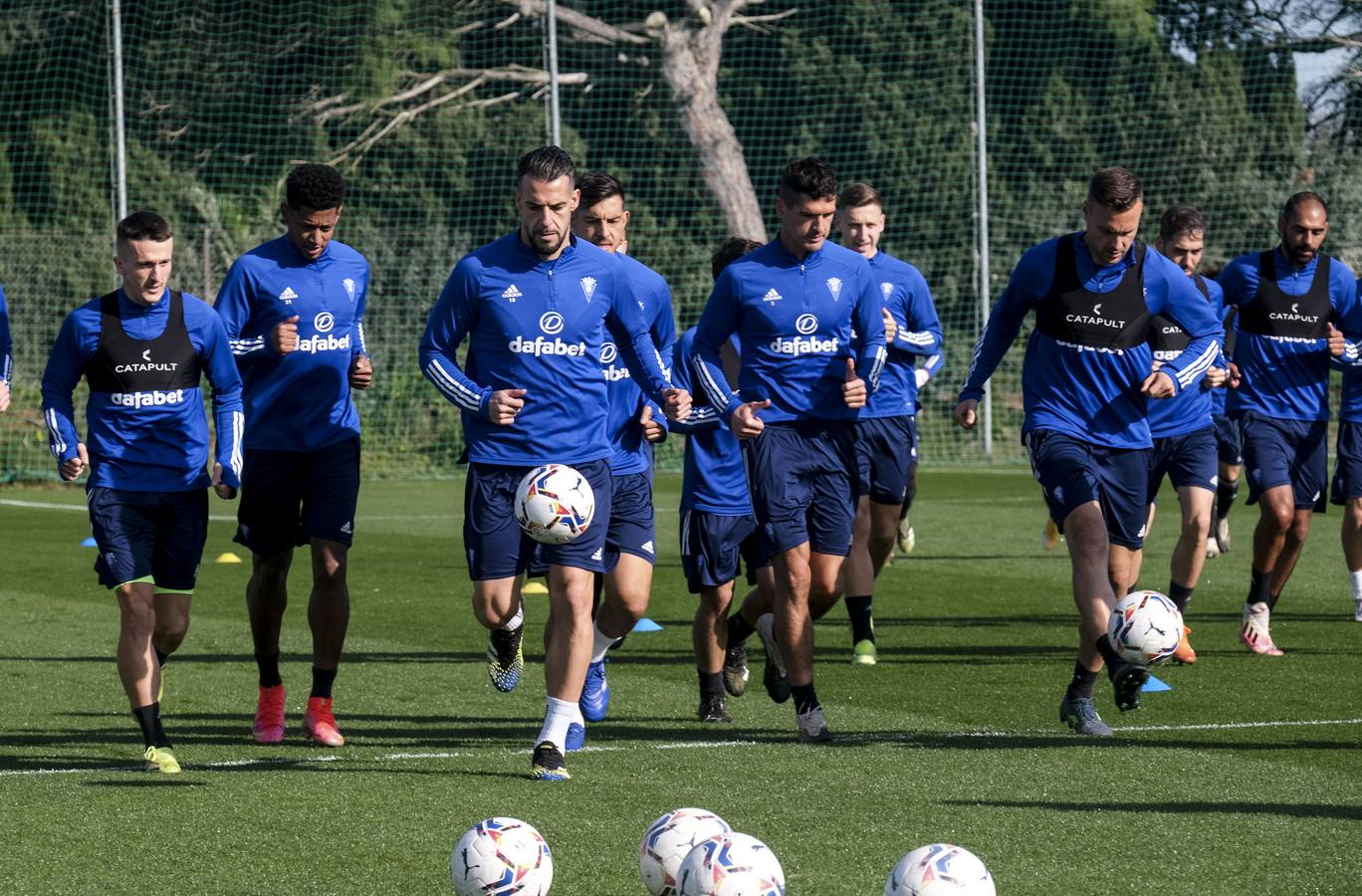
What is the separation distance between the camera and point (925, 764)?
668cm

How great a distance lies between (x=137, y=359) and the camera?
6.95 m

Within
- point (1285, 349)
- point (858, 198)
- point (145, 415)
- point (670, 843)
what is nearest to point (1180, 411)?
point (1285, 349)

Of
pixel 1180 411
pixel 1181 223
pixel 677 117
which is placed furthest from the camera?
pixel 677 117

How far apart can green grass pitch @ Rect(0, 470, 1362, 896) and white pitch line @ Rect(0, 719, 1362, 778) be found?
29 millimetres

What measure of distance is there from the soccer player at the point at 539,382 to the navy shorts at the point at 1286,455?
428 centimetres

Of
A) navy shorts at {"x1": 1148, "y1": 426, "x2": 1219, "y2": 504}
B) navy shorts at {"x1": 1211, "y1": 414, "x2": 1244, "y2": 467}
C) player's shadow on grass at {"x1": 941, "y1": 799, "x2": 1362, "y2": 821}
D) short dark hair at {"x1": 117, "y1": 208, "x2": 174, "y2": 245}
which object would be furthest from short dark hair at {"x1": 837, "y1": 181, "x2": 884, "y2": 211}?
player's shadow on grass at {"x1": 941, "y1": 799, "x2": 1362, "y2": 821}

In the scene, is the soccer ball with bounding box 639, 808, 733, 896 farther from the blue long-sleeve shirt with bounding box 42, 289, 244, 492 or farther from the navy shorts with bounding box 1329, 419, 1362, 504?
the navy shorts with bounding box 1329, 419, 1362, 504

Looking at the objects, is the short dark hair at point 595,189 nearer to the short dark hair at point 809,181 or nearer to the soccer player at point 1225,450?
the short dark hair at point 809,181

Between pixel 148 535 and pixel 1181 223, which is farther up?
pixel 1181 223

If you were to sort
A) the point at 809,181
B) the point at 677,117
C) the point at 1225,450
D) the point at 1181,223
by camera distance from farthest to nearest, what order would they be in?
the point at 677,117
the point at 1225,450
the point at 1181,223
the point at 809,181

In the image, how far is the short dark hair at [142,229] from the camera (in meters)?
6.84

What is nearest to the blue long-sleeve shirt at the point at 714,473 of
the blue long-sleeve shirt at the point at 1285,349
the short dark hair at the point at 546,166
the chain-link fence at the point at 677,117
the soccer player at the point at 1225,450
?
the short dark hair at the point at 546,166

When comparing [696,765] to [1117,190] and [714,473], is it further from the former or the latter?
[1117,190]

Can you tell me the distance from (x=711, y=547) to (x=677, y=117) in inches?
798
